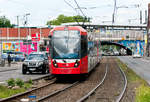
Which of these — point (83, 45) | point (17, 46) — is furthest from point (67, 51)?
point (17, 46)

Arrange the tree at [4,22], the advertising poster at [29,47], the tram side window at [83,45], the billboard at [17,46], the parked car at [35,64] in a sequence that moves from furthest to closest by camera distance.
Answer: the tree at [4,22] < the billboard at [17,46] < the advertising poster at [29,47] < the parked car at [35,64] < the tram side window at [83,45]

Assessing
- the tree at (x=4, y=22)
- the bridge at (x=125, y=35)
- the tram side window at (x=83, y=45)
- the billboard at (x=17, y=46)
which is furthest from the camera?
the tree at (x=4, y=22)

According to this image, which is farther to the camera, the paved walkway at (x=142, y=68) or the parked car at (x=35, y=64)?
the parked car at (x=35, y=64)

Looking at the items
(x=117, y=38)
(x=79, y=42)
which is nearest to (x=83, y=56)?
(x=79, y=42)

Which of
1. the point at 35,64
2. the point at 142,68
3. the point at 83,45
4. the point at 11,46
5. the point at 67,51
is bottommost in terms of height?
the point at 142,68

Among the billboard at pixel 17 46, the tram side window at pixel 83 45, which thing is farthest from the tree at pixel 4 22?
the tram side window at pixel 83 45

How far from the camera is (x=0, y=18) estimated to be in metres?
125

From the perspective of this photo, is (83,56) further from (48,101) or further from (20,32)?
(20,32)

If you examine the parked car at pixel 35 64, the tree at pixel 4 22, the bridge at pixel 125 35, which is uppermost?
the tree at pixel 4 22

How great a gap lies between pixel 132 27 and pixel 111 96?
87261 mm

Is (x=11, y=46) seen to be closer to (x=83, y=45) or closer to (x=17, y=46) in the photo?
(x=17, y=46)

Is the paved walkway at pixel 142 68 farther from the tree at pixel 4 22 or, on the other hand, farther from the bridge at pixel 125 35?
the tree at pixel 4 22

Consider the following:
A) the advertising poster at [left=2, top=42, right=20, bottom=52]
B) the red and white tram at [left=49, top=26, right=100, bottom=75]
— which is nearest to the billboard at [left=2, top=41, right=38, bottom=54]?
the advertising poster at [left=2, top=42, right=20, bottom=52]

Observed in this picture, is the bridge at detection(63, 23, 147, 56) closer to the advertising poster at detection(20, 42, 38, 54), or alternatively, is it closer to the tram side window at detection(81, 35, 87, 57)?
the advertising poster at detection(20, 42, 38, 54)
